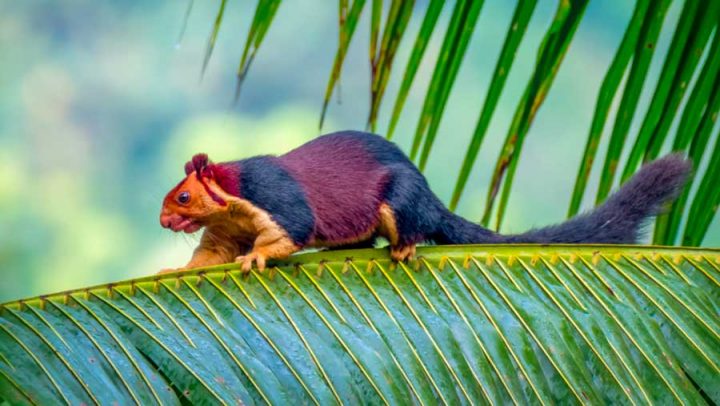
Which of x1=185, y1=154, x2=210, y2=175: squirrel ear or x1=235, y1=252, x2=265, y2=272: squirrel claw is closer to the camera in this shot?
x1=235, y1=252, x2=265, y2=272: squirrel claw

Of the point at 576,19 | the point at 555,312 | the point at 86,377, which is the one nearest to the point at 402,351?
the point at 555,312

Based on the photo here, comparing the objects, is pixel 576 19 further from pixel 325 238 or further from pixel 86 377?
pixel 86 377

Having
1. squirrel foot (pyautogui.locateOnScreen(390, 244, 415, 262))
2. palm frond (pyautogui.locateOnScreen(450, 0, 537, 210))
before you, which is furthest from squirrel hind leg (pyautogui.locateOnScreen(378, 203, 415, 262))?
palm frond (pyautogui.locateOnScreen(450, 0, 537, 210))

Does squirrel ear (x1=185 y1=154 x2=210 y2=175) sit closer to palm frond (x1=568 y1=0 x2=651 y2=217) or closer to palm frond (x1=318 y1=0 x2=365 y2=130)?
palm frond (x1=318 y1=0 x2=365 y2=130)

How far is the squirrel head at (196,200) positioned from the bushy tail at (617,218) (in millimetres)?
435

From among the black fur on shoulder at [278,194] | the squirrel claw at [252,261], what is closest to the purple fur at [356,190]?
the black fur on shoulder at [278,194]

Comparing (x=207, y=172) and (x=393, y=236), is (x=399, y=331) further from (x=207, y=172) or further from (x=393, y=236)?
(x=207, y=172)

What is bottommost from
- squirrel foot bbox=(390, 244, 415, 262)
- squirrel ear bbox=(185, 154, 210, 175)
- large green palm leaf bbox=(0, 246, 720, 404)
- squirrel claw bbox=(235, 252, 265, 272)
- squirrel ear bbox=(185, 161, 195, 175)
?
large green palm leaf bbox=(0, 246, 720, 404)

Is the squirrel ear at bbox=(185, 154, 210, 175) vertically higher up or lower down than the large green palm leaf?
higher up

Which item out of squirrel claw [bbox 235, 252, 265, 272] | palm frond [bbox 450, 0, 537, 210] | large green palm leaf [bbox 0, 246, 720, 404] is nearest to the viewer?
large green palm leaf [bbox 0, 246, 720, 404]

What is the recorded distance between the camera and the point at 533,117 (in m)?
2.27

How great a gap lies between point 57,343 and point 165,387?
0.16 metres

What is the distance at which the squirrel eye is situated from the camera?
236 cm

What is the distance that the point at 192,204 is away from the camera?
2.37 meters
